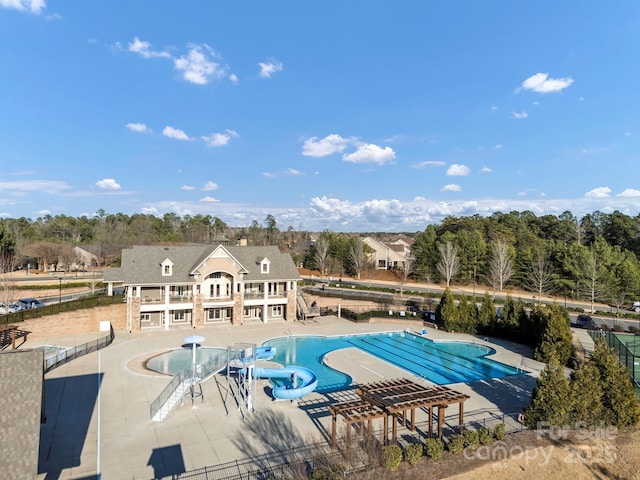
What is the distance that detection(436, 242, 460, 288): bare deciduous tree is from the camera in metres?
65.8

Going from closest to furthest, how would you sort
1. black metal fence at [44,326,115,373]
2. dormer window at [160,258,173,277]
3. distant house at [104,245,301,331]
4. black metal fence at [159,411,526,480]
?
black metal fence at [159,411,526,480], black metal fence at [44,326,115,373], distant house at [104,245,301,331], dormer window at [160,258,173,277]

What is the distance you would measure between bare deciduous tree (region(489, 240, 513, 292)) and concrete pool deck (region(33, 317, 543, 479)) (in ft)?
106

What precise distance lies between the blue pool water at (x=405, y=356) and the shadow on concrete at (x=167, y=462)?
9632 mm

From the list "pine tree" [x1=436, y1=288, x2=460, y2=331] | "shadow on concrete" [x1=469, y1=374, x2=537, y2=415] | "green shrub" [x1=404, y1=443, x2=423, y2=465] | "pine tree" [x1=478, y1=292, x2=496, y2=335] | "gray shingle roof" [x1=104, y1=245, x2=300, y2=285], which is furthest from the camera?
"pine tree" [x1=436, y1=288, x2=460, y2=331]

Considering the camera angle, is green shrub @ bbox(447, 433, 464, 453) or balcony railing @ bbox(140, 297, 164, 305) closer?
green shrub @ bbox(447, 433, 464, 453)

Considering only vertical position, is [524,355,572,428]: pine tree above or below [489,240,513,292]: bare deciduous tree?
below

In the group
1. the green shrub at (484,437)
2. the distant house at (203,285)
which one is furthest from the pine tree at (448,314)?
the green shrub at (484,437)

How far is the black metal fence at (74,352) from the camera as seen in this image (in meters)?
25.2

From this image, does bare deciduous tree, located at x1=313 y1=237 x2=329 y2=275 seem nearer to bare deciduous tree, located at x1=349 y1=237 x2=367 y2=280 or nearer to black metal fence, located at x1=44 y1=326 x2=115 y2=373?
bare deciduous tree, located at x1=349 y1=237 x2=367 y2=280

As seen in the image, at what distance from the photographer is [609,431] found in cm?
1803

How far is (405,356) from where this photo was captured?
31375 millimetres

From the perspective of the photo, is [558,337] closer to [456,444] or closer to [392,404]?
[456,444]

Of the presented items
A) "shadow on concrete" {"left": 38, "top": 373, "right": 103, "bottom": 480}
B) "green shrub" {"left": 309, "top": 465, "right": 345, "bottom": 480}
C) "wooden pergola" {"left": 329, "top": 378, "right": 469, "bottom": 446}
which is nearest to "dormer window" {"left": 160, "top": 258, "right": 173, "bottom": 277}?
"shadow on concrete" {"left": 38, "top": 373, "right": 103, "bottom": 480}

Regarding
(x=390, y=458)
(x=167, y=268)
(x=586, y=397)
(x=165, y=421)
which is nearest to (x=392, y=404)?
(x=390, y=458)
